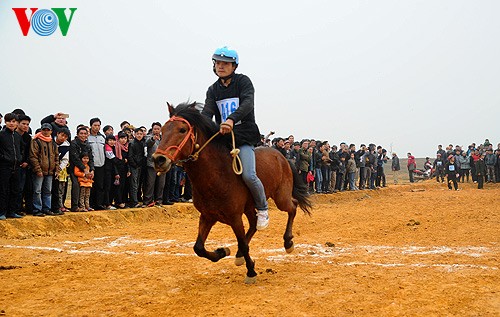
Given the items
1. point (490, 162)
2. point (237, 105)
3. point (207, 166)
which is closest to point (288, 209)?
point (237, 105)

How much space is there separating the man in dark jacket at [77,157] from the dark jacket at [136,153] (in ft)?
4.35

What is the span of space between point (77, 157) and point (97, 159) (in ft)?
2.37

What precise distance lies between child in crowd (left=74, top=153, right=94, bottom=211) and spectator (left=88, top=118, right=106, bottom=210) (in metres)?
0.33

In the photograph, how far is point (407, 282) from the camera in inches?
219

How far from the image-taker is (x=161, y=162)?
514 centimetres

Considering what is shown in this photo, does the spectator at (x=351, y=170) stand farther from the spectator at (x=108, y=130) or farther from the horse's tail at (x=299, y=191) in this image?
the horse's tail at (x=299, y=191)

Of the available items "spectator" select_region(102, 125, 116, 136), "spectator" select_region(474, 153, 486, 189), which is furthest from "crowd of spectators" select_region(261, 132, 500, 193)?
"spectator" select_region(102, 125, 116, 136)

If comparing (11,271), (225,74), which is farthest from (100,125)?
(225,74)

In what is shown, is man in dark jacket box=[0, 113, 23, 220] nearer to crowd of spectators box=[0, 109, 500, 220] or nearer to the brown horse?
crowd of spectators box=[0, 109, 500, 220]

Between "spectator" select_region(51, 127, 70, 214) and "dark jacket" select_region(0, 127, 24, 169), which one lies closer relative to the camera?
"dark jacket" select_region(0, 127, 24, 169)

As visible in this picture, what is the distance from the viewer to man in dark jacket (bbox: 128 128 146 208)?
13617 millimetres

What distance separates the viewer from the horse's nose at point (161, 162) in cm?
513

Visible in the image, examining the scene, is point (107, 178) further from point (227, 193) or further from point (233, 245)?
point (227, 193)

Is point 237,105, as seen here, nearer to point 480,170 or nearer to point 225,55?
point 225,55
